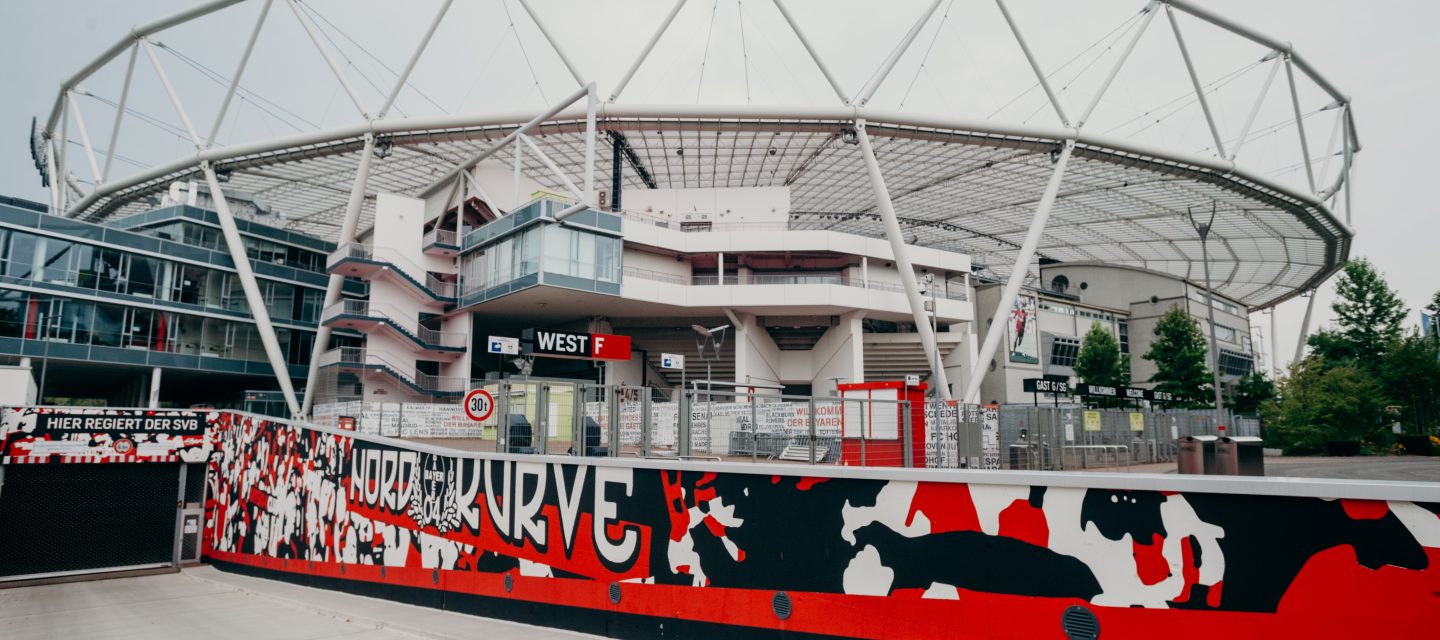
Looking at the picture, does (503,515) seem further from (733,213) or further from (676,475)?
(733,213)

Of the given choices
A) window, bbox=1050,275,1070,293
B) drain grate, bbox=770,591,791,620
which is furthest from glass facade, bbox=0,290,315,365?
window, bbox=1050,275,1070,293

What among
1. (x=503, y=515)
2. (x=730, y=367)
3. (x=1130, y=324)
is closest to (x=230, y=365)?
(x=730, y=367)

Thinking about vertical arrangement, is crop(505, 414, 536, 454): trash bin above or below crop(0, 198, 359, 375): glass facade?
below

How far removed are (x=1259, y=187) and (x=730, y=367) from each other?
128 feet

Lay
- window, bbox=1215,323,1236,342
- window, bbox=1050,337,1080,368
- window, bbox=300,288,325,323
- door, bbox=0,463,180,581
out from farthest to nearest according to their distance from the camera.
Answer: window, bbox=1215,323,1236,342
window, bbox=1050,337,1080,368
window, bbox=300,288,325,323
door, bbox=0,463,180,581

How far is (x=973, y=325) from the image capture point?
71125 millimetres

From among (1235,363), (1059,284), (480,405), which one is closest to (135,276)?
(480,405)

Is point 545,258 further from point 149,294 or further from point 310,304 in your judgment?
point 149,294

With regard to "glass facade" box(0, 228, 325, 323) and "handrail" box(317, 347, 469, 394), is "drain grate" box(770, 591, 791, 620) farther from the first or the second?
"glass facade" box(0, 228, 325, 323)

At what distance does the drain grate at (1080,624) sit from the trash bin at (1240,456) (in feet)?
48.8

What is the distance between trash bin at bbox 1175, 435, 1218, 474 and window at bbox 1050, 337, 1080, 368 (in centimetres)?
5669

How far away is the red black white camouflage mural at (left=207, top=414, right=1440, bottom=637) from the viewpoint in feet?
15.4

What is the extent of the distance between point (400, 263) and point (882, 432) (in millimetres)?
42984

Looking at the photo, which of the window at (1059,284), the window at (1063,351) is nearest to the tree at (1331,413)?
the window at (1063,351)
